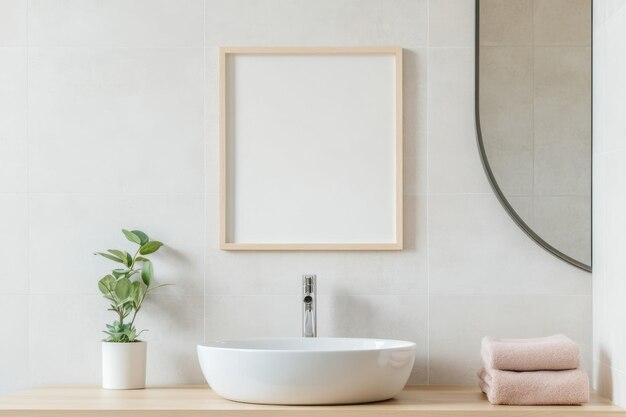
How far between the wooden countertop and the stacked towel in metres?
0.02

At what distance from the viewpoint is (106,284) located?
1980 mm

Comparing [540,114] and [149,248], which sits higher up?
[540,114]

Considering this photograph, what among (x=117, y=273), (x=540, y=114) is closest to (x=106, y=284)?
(x=117, y=273)

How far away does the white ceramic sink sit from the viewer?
5.42 feet

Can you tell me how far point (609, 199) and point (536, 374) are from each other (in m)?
0.41

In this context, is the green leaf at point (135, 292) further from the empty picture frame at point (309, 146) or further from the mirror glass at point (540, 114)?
the mirror glass at point (540, 114)

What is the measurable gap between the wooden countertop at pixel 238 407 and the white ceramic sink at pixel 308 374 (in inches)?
0.8

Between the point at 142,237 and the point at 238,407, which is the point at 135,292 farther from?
the point at 238,407

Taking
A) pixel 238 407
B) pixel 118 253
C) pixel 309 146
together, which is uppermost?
pixel 309 146

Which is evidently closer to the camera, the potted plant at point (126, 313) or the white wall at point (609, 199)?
the white wall at point (609, 199)

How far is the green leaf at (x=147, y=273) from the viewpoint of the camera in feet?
6.55

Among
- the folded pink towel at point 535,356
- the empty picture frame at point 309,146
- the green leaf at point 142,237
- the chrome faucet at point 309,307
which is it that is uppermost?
the empty picture frame at point 309,146

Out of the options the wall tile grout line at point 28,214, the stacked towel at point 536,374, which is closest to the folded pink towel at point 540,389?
the stacked towel at point 536,374

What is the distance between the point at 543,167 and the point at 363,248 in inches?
17.9
